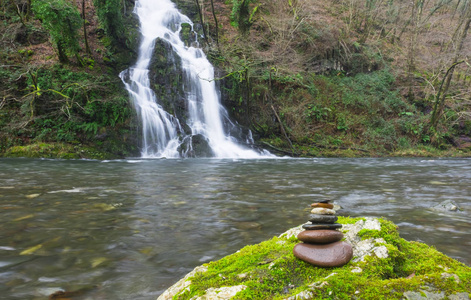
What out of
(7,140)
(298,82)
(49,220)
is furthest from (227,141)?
(49,220)

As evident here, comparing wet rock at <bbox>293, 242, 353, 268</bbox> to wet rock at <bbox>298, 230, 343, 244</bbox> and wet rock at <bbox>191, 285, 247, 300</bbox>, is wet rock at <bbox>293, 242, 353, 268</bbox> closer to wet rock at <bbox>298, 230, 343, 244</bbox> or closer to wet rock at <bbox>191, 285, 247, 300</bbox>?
wet rock at <bbox>298, 230, 343, 244</bbox>

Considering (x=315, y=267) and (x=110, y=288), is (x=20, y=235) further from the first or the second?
(x=315, y=267)

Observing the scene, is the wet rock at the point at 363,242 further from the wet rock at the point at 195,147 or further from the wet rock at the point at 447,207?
the wet rock at the point at 195,147

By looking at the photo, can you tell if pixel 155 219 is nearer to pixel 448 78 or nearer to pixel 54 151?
pixel 54 151

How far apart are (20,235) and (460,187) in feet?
Answer: 31.7

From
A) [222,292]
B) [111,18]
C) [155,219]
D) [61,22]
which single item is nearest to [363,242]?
[222,292]

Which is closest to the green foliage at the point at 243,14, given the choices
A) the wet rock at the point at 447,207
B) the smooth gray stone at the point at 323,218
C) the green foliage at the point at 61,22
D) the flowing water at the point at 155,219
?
the green foliage at the point at 61,22

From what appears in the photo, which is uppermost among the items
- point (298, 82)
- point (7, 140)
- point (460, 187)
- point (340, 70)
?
point (340, 70)

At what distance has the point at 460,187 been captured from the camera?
762 cm

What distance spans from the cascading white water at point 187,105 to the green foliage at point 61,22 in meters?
3.00

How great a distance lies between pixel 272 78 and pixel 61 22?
12.3 m

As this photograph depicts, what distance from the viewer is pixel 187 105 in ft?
56.1

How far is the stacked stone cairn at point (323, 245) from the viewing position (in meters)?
1.99

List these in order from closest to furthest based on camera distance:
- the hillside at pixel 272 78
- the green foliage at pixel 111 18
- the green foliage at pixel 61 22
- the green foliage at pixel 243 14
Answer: the green foliage at pixel 61 22 → the hillside at pixel 272 78 → the green foliage at pixel 111 18 → the green foliage at pixel 243 14
